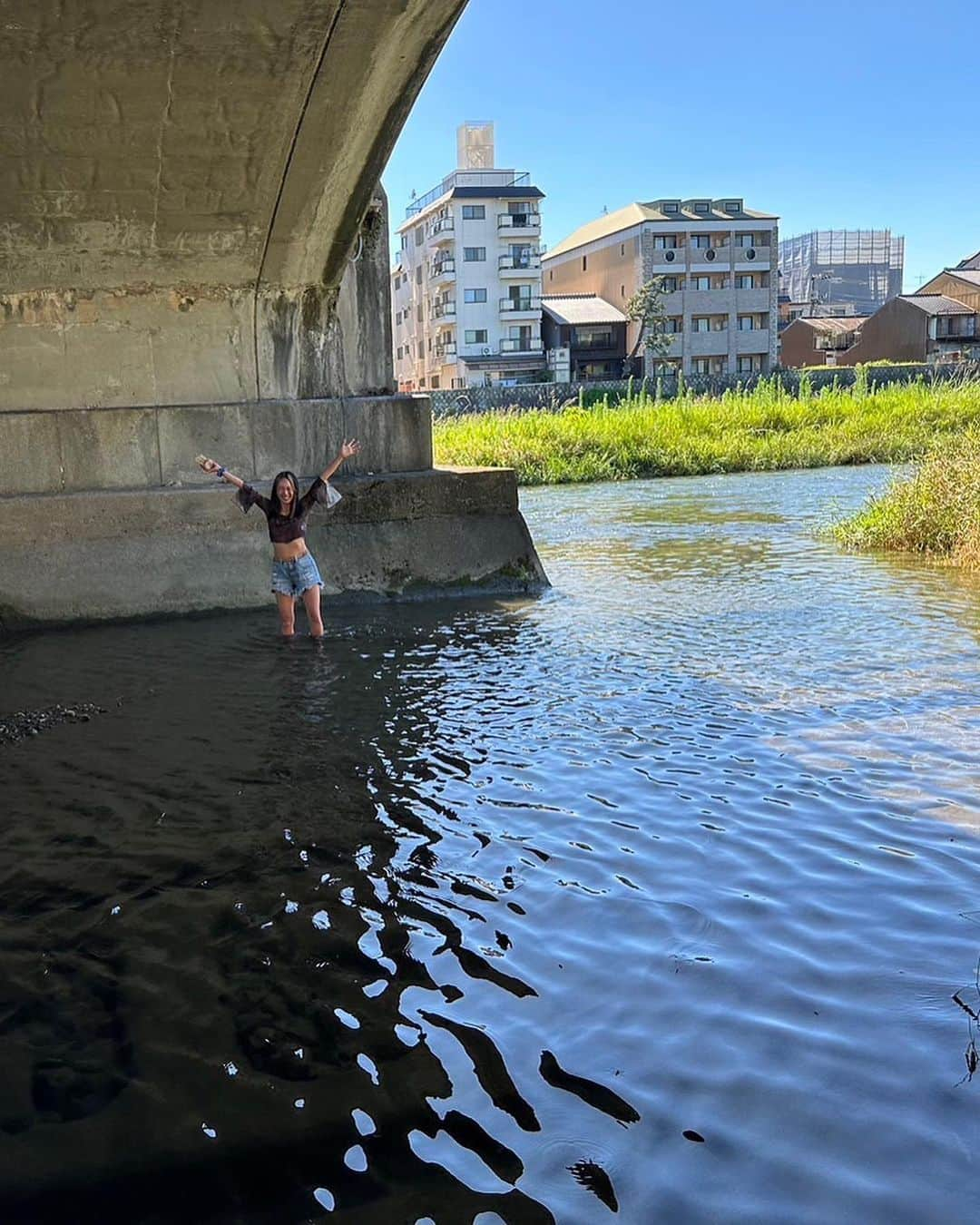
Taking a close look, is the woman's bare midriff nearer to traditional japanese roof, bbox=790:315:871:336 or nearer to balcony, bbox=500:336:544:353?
balcony, bbox=500:336:544:353

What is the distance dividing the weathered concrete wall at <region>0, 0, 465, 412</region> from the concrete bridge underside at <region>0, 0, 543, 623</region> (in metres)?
0.02

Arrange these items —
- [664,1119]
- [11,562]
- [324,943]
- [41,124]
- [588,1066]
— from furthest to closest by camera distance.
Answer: [11,562], [41,124], [324,943], [588,1066], [664,1119]

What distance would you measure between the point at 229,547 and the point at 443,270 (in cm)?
6330

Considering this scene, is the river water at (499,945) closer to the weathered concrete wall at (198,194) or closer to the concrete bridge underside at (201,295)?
the concrete bridge underside at (201,295)

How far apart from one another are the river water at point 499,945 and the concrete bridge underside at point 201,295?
2.80 metres

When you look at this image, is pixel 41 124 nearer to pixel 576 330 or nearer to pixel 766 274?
pixel 576 330

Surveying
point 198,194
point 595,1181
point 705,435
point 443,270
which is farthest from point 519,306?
point 595,1181

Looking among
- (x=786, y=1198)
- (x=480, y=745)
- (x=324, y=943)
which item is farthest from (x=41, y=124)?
(x=786, y=1198)

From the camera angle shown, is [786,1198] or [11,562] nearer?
[786,1198]

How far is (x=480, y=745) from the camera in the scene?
6098mm

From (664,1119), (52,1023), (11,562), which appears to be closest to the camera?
(664,1119)

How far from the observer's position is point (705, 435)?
28.5m

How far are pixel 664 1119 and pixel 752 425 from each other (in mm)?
28059

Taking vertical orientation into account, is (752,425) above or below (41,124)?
below
